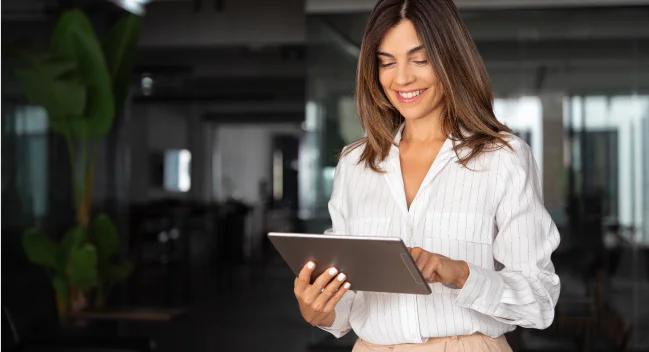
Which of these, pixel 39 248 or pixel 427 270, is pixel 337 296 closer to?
pixel 427 270

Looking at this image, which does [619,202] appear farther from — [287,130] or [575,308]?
[287,130]

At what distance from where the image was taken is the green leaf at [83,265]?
4750 mm

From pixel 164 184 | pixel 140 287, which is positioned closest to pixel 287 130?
pixel 164 184

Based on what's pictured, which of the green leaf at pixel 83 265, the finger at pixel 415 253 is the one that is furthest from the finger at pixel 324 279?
the green leaf at pixel 83 265

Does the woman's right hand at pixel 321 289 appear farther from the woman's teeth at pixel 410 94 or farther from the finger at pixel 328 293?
the woman's teeth at pixel 410 94

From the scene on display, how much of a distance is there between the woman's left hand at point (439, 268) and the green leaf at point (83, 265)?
12.5ft

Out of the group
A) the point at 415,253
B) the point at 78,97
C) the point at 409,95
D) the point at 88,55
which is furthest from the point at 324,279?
the point at 88,55

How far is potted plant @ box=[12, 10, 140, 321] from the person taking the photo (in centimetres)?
470

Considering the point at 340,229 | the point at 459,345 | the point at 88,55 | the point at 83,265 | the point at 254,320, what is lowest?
the point at 254,320

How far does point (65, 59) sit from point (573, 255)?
11.9 ft

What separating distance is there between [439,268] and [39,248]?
4.08 metres

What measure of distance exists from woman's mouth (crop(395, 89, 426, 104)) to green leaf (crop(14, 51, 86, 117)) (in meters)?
3.54

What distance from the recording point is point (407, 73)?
1528 millimetres

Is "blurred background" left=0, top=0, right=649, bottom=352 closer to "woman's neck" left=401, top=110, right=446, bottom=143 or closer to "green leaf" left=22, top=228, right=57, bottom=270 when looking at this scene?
"green leaf" left=22, top=228, right=57, bottom=270
